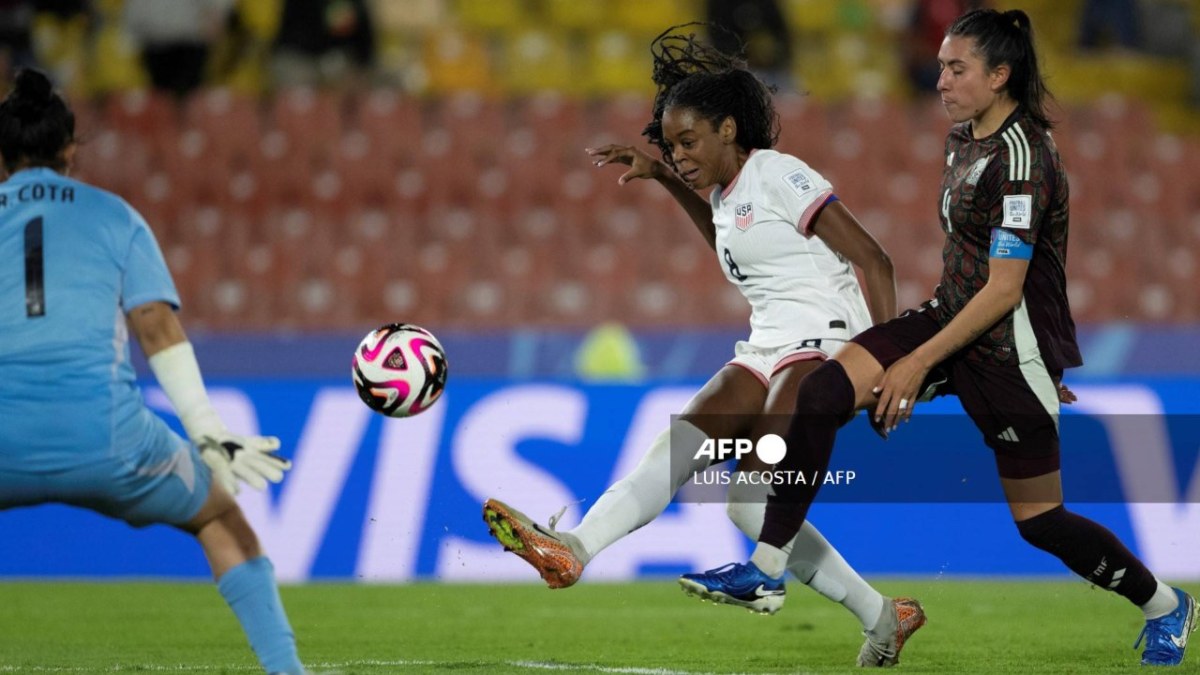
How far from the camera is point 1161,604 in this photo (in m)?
5.13

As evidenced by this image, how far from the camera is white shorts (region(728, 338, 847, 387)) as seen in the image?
5250mm

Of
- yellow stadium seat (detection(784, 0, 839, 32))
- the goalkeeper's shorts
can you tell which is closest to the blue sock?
the goalkeeper's shorts

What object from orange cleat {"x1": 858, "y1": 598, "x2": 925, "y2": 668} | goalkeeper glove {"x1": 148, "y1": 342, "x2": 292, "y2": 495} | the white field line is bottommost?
the white field line

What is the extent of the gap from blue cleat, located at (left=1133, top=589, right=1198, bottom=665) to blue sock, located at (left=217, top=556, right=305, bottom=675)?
2739 millimetres

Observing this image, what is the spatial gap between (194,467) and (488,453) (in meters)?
4.12

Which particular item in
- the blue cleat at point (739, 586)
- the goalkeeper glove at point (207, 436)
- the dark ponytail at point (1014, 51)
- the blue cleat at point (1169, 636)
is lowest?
the blue cleat at point (1169, 636)

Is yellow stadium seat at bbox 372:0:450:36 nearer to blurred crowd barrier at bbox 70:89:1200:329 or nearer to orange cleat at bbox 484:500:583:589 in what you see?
blurred crowd barrier at bbox 70:89:1200:329

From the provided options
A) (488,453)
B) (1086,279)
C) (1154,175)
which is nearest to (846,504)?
(488,453)

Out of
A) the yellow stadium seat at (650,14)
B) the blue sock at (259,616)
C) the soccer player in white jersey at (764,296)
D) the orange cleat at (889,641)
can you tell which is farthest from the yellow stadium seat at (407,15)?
the blue sock at (259,616)

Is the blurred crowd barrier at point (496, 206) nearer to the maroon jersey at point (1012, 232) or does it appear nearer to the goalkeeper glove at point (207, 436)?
the maroon jersey at point (1012, 232)

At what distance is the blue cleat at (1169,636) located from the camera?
5.11 m

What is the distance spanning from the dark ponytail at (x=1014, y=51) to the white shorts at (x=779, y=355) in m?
0.96

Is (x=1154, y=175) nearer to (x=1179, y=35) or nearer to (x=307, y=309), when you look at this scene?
(x=1179, y=35)

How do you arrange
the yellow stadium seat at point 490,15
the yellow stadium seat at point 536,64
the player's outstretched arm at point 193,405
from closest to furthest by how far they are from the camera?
the player's outstretched arm at point 193,405 → the yellow stadium seat at point 536,64 → the yellow stadium seat at point 490,15
